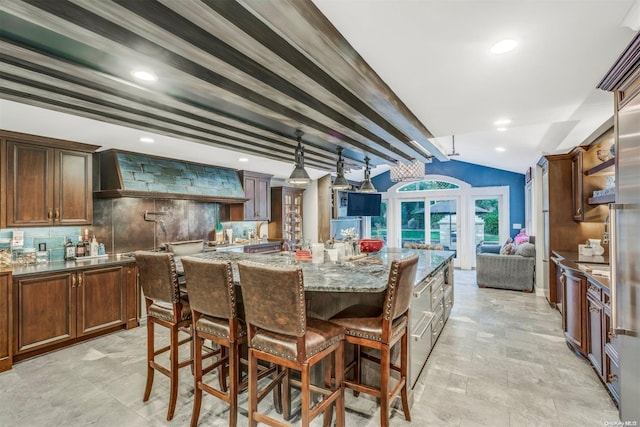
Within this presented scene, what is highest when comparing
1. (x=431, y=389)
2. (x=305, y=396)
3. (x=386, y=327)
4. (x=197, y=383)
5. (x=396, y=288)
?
(x=396, y=288)

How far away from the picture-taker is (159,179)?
460 centimetres

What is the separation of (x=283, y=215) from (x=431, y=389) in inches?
196

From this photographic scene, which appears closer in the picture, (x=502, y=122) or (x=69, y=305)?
(x=502, y=122)

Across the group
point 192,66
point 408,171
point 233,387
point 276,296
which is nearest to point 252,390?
point 233,387

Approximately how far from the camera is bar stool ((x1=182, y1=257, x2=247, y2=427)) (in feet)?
6.36

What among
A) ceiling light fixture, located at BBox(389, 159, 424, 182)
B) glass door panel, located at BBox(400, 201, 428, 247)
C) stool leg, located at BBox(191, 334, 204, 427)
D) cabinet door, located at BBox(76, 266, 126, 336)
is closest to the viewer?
stool leg, located at BBox(191, 334, 204, 427)

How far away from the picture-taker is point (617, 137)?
6.21ft

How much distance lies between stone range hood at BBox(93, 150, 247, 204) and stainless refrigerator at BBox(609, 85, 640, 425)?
15.6 ft

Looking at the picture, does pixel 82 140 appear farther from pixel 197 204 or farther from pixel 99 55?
pixel 99 55

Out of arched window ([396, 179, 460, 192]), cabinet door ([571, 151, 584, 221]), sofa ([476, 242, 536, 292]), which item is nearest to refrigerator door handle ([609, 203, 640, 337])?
cabinet door ([571, 151, 584, 221])

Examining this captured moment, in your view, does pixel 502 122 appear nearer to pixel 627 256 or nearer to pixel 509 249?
pixel 627 256

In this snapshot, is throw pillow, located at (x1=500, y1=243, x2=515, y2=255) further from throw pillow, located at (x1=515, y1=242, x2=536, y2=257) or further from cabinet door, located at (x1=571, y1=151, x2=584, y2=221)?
cabinet door, located at (x1=571, y1=151, x2=584, y2=221)

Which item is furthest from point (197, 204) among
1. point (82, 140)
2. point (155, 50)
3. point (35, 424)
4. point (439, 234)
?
point (439, 234)

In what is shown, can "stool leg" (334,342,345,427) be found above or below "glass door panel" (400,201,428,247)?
below
